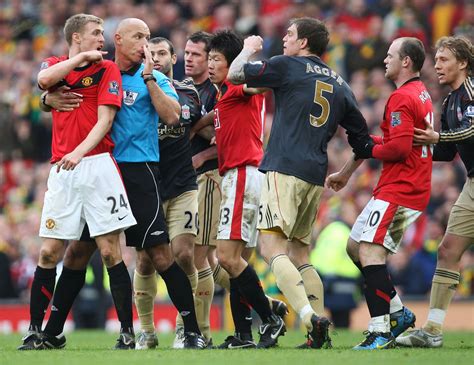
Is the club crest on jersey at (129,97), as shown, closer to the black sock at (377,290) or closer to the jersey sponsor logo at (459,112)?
the black sock at (377,290)

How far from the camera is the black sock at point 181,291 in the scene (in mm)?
9602

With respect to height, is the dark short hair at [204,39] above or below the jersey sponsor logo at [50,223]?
above

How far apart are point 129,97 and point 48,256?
1.46 metres

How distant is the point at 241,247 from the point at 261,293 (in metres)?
0.42

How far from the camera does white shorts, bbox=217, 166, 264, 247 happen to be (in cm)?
992

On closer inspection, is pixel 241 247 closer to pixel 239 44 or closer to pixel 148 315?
pixel 148 315

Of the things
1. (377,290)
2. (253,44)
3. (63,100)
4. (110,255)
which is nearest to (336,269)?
(377,290)

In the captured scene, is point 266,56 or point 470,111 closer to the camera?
point 470,111

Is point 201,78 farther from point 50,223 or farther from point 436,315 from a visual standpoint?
point 436,315

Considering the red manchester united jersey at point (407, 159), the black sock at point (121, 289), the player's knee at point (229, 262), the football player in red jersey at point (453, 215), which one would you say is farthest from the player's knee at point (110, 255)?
the football player in red jersey at point (453, 215)

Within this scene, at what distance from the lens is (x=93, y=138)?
9.18 m

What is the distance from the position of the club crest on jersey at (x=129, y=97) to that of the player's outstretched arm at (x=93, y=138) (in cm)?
26

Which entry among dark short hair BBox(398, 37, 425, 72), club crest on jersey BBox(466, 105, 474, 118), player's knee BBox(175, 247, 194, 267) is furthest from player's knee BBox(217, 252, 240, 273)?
club crest on jersey BBox(466, 105, 474, 118)

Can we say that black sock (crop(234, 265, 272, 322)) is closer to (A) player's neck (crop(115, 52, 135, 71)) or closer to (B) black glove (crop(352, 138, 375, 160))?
(B) black glove (crop(352, 138, 375, 160))
